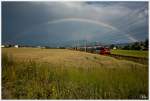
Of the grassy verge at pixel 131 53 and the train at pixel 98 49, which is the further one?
the train at pixel 98 49

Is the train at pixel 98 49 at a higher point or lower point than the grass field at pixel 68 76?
higher

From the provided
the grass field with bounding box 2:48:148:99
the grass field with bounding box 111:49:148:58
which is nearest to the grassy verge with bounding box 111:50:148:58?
the grass field with bounding box 111:49:148:58

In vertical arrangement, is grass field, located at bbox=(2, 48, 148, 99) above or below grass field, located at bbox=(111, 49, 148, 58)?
below

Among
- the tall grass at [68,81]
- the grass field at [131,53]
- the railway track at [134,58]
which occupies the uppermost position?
the grass field at [131,53]

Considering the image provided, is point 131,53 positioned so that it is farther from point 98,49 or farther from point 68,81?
point 68,81

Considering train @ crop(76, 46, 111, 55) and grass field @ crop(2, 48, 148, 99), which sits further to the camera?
train @ crop(76, 46, 111, 55)

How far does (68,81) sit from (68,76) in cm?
8

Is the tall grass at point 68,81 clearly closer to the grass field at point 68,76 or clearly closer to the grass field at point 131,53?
the grass field at point 68,76

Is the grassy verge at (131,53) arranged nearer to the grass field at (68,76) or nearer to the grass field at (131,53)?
the grass field at (131,53)

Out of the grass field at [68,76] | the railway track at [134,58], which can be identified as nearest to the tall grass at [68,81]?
the grass field at [68,76]

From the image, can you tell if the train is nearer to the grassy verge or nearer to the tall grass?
the grassy verge

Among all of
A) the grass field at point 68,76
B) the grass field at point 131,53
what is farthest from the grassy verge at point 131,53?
the grass field at point 68,76

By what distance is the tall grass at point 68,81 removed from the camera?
5.88 metres

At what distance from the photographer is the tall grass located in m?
5.88
